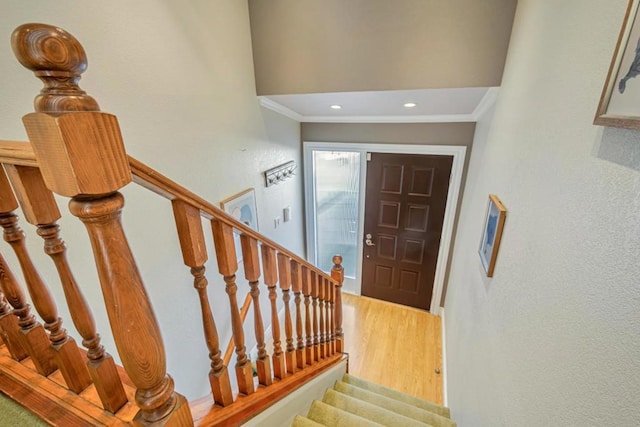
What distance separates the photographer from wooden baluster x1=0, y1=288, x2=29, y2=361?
2.31 feet

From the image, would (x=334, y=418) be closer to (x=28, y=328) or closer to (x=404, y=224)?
(x=28, y=328)

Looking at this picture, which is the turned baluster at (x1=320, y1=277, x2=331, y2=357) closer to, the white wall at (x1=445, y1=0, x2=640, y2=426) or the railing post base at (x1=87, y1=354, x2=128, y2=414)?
the white wall at (x1=445, y1=0, x2=640, y2=426)

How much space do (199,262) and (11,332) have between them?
56 cm

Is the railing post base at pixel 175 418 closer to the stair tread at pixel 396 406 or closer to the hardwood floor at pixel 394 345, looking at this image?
the stair tread at pixel 396 406

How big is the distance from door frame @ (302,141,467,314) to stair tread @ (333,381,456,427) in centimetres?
163

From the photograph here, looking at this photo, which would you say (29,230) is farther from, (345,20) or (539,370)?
(345,20)

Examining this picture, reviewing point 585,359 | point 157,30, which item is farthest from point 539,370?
point 157,30

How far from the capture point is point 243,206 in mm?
2209

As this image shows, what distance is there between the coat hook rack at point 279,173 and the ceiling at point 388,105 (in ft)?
1.78

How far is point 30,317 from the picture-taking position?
2.26 feet

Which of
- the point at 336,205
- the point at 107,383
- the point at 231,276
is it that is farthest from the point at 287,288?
the point at 336,205

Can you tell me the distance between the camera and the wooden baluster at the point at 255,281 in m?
0.88

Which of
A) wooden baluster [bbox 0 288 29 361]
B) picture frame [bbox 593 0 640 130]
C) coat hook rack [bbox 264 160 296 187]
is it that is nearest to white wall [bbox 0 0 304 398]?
coat hook rack [bbox 264 160 296 187]

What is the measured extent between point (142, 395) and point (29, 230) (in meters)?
0.88
